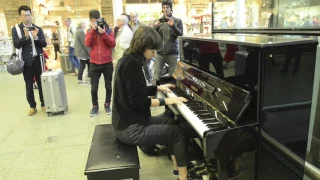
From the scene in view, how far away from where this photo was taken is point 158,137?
179 cm

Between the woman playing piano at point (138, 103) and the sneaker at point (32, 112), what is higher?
the woman playing piano at point (138, 103)

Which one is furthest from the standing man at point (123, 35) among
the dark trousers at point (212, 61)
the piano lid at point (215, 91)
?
the dark trousers at point (212, 61)

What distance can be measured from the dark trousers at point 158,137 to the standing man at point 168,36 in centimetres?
162

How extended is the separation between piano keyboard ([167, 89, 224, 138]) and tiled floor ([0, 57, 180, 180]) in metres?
0.72

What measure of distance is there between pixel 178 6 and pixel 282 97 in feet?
25.5

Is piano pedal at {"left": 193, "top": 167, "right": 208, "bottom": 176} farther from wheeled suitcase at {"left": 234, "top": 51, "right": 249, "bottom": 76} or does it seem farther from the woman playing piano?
wheeled suitcase at {"left": 234, "top": 51, "right": 249, "bottom": 76}

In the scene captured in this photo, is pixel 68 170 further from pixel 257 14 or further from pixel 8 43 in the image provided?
pixel 8 43

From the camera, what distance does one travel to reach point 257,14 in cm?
237

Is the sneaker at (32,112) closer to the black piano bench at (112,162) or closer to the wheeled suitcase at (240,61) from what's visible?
the black piano bench at (112,162)

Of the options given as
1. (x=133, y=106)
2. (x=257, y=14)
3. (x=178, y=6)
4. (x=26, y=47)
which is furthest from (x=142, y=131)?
(x=178, y=6)

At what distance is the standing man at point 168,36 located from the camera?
3.35 meters

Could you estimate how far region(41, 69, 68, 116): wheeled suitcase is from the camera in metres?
3.63

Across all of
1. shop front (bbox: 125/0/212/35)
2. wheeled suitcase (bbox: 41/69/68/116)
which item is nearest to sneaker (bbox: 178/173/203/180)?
wheeled suitcase (bbox: 41/69/68/116)

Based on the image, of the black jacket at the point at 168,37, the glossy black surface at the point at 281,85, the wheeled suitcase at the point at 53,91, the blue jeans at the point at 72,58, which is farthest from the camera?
the blue jeans at the point at 72,58
